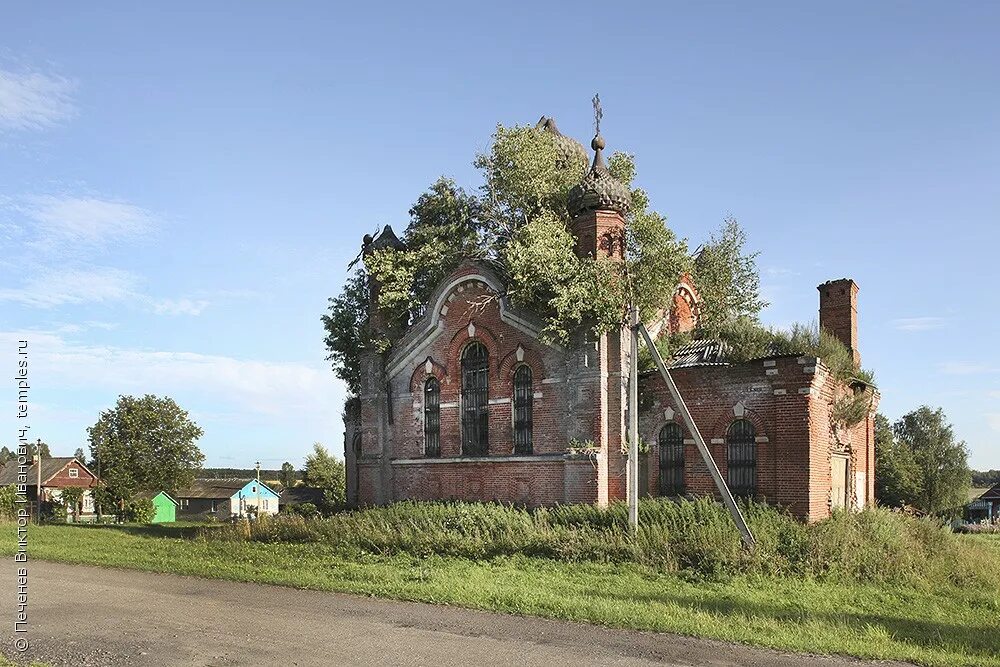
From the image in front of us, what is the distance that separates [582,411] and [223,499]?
63504 mm

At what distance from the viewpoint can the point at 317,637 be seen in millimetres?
11156

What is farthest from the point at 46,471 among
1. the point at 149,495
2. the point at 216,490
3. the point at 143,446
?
the point at 143,446

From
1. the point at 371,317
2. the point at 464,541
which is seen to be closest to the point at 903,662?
the point at 464,541

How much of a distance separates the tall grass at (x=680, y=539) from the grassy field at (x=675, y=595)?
349 mm

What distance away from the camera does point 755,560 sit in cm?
1530

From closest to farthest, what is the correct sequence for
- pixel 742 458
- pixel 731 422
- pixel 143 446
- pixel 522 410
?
pixel 742 458, pixel 731 422, pixel 522 410, pixel 143 446

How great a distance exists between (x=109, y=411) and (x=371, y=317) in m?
39.8

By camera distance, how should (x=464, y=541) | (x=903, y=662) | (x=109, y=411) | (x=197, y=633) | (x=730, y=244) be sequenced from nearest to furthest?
1. (x=903, y=662)
2. (x=197, y=633)
3. (x=464, y=541)
4. (x=730, y=244)
5. (x=109, y=411)

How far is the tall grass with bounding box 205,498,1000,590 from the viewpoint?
15320 mm

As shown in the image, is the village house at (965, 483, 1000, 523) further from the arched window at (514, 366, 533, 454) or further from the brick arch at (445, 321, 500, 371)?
the brick arch at (445, 321, 500, 371)

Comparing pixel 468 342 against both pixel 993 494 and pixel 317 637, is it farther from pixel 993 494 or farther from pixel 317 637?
pixel 993 494

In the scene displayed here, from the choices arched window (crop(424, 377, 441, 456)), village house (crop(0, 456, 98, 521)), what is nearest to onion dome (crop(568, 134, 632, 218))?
arched window (crop(424, 377, 441, 456))

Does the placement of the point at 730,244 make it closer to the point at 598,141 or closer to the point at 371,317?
the point at 598,141

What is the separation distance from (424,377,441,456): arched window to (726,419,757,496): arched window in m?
8.57
